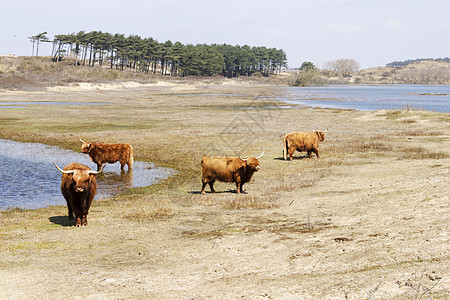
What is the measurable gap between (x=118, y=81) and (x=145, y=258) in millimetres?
105278

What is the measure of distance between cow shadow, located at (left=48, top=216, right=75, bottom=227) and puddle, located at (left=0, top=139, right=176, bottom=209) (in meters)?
2.16

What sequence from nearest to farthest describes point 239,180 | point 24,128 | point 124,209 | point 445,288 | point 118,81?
point 445,288
point 124,209
point 239,180
point 24,128
point 118,81

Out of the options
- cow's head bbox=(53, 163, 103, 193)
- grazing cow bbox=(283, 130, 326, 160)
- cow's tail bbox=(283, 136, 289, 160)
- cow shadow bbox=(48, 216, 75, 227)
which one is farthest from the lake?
cow's head bbox=(53, 163, 103, 193)

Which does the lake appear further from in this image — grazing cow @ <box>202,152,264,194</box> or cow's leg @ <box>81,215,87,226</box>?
cow's leg @ <box>81,215,87,226</box>

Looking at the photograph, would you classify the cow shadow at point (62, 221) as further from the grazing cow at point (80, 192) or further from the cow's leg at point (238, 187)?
the cow's leg at point (238, 187)

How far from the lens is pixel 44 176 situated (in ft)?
63.6

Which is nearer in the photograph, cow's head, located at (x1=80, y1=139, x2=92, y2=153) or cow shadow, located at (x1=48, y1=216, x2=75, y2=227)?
cow shadow, located at (x1=48, y1=216, x2=75, y2=227)

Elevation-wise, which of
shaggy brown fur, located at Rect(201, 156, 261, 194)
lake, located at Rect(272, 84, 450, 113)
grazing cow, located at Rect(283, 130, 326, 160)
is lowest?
shaggy brown fur, located at Rect(201, 156, 261, 194)

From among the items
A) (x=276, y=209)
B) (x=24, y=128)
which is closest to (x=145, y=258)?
(x=276, y=209)

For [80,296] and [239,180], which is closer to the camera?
[80,296]

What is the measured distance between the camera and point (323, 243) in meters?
8.90

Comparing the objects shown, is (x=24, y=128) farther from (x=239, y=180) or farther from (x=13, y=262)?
(x=13, y=262)

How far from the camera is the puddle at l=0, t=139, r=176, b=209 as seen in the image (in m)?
16.0

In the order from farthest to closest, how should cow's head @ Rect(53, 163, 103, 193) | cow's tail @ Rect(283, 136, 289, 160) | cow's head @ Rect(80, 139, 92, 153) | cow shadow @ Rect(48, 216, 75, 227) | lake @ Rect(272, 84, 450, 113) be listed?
lake @ Rect(272, 84, 450, 113) < cow's tail @ Rect(283, 136, 289, 160) < cow's head @ Rect(80, 139, 92, 153) < cow shadow @ Rect(48, 216, 75, 227) < cow's head @ Rect(53, 163, 103, 193)
